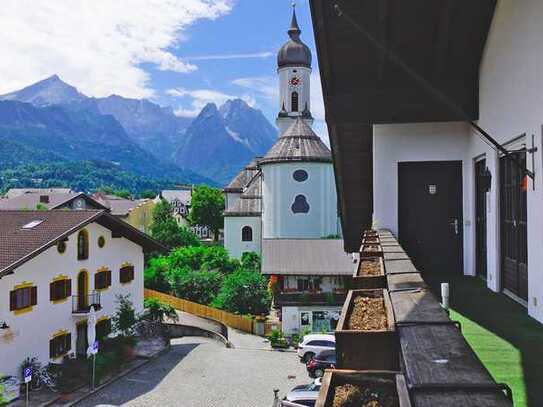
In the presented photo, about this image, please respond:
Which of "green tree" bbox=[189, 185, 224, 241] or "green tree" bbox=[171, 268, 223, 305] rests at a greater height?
"green tree" bbox=[189, 185, 224, 241]

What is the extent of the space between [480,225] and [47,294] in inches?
587

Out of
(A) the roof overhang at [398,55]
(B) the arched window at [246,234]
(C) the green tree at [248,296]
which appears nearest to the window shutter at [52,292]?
(C) the green tree at [248,296]

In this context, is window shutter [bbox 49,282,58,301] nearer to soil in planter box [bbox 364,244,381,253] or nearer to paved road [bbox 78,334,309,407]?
paved road [bbox 78,334,309,407]

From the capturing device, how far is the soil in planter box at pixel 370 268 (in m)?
3.75

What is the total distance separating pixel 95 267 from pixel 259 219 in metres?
21.7

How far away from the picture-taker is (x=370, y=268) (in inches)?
159

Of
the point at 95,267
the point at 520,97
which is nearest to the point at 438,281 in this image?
the point at 520,97

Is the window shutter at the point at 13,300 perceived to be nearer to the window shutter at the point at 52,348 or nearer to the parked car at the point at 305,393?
the window shutter at the point at 52,348

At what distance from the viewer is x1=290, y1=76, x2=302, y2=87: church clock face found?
4997 centimetres

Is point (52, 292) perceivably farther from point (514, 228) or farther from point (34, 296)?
point (514, 228)

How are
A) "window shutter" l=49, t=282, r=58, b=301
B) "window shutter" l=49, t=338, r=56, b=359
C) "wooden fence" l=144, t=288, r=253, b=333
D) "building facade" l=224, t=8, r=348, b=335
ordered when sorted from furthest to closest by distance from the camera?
"wooden fence" l=144, t=288, r=253, b=333, "building facade" l=224, t=8, r=348, b=335, "window shutter" l=49, t=282, r=58, b=301, "window shutter" l=49, t=338, r=56, b=359

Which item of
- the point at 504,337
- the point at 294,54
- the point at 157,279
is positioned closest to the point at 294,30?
the point at 294,54

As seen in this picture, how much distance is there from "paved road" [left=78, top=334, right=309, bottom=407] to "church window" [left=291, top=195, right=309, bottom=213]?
16.1m

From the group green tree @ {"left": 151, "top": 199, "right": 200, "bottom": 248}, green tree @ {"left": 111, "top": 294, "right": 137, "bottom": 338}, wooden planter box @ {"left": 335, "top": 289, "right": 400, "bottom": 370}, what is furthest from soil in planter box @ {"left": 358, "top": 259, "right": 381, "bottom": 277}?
green tree @ {"left": 151, "top": 199, "right": 200, "bottom": 248}
